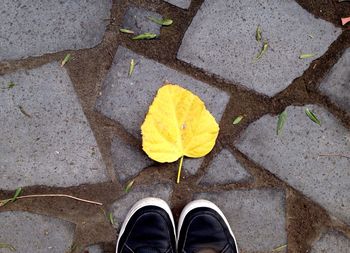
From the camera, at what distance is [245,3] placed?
6.21ft

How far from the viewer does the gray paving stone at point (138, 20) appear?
1866 millimetres

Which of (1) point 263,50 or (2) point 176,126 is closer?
(2) point 176,126

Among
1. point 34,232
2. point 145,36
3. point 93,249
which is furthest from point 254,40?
point 34,232

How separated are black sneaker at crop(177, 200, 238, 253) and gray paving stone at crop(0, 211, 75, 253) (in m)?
0.47

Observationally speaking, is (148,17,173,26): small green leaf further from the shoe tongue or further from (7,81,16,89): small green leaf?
the shoe tongue

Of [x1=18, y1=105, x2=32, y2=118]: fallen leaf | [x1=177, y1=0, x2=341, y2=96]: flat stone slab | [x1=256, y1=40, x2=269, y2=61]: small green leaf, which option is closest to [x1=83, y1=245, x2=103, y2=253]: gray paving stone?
[x1=18, y1=105, x2=32, y2=118]: fallen leaf

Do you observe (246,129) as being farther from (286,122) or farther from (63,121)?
(63,121)

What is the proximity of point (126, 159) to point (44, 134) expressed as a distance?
35 centimetres

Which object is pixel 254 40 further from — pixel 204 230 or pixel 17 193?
pixel 17 193

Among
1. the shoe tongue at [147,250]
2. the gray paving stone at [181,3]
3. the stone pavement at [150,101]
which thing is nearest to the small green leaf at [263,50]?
the stone pavement at [150,101]

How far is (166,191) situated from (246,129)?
1.39ft

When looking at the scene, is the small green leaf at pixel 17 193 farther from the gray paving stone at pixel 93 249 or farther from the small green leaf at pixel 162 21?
the small green leaf at pixel 162 21

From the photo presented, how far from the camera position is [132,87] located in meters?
1.87

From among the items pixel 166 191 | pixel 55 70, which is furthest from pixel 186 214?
pixel 55 70
